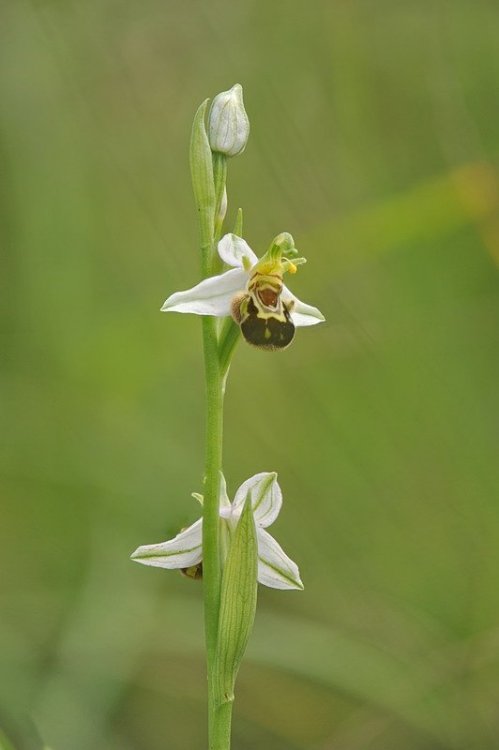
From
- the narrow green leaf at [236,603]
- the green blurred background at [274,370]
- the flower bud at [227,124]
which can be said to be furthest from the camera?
the green blurred background at [274,370]

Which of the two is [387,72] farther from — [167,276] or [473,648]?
[473,648]

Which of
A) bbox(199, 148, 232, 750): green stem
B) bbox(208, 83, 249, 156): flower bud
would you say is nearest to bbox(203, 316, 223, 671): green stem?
bbox(199, 148, 232, 750): green stem

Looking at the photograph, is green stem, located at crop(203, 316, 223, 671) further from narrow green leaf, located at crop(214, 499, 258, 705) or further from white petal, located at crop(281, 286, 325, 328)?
white petal, located at crop(281, 286, 325, 328)

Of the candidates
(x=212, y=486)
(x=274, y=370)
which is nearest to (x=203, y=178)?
(x=212, y=486)

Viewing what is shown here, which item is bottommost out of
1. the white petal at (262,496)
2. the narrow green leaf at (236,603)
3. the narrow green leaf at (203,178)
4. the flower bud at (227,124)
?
the narrow green leaf at (236,603)

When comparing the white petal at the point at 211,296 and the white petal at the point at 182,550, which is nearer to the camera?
the white petal at the point at 211,296

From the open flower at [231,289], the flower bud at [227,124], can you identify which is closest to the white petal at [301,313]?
the open flower at [231,289]

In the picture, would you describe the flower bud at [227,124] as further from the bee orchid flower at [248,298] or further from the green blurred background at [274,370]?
the green blurred background at [274,370]

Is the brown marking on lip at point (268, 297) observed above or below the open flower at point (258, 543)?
above
